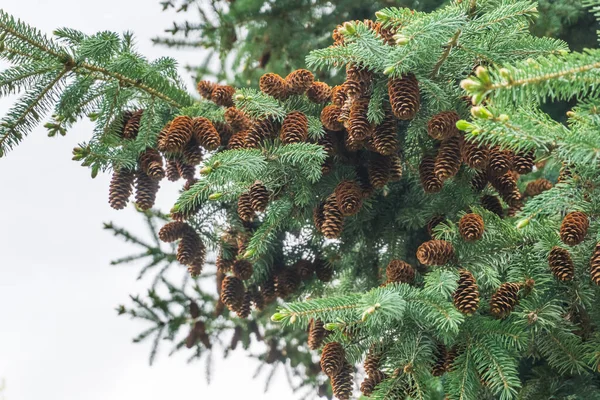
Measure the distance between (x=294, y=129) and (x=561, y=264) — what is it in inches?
33.5

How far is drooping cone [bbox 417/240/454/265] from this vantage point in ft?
6.21

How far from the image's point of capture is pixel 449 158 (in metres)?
1.94

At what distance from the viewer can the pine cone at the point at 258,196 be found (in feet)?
6.85

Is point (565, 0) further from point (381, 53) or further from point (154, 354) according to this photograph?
point (154, 354)

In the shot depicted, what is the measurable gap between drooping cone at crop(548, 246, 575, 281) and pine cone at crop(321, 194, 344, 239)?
0.63 meters

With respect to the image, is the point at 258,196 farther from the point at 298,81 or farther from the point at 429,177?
the point at 429,177

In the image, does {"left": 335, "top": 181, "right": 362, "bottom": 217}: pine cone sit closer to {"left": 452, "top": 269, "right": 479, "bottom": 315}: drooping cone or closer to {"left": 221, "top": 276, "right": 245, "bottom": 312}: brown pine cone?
{"left": 452, "top": 269, "right": 479, "bottom": 315}: drooping cone

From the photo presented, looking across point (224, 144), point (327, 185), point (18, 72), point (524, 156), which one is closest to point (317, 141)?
point (327, 185)

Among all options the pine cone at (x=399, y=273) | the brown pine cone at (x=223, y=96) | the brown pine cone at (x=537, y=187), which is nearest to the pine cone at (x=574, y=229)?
the pine cone at (x=399, y=273)

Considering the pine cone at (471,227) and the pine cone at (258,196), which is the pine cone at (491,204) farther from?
the pine cone at (258,196)

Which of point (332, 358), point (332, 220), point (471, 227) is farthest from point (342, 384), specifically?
point (471, 227)

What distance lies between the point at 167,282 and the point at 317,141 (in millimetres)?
2016

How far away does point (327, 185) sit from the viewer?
2.20 metres

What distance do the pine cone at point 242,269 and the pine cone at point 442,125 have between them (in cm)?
94
